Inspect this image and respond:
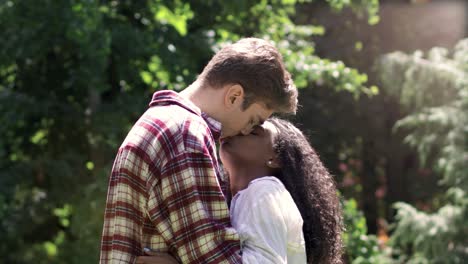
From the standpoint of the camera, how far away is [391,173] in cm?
1233

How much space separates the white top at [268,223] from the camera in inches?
88.5

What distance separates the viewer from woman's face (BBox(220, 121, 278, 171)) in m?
2.54

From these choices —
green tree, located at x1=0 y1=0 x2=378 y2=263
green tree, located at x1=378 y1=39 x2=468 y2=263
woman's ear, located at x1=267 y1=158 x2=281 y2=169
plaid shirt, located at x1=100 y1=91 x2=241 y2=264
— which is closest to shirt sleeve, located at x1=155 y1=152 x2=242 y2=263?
plaid shirt, located at x1=100 y1=91 x2=241 y2=264

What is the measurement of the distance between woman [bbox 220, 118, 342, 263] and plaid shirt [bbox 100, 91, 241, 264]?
0.35 feet

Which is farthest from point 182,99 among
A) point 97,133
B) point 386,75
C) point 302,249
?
point 386,75

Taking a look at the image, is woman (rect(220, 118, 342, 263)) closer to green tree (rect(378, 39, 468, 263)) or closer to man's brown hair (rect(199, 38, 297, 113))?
man's brown hair (rect(199, 38, 297, 113))

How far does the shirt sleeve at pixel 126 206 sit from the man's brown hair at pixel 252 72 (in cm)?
36

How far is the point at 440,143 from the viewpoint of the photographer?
6723 mm

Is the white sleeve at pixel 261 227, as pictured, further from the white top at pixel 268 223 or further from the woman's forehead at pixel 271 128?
the woman's forehead at pixel 271 128

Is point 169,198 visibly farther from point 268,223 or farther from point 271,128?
point 271,128

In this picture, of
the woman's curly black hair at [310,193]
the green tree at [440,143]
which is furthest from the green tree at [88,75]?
the woman's curly black hair at [310,193]

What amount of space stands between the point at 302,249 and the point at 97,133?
3.72 meters

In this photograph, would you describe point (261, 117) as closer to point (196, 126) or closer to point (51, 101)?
point (196, 126)

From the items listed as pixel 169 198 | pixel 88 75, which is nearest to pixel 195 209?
pixel 169 198
